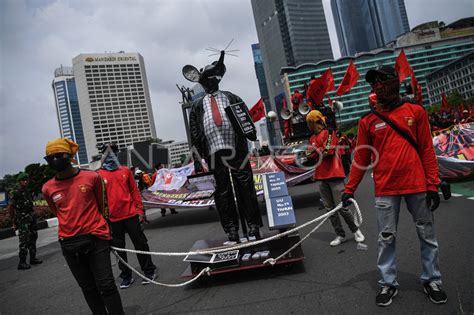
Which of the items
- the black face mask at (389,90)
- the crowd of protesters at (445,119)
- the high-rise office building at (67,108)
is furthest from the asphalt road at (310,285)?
the high-rise office building at (67,108)

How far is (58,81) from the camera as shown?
179750mm

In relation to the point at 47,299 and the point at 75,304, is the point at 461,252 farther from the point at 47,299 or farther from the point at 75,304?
the point at 47,299

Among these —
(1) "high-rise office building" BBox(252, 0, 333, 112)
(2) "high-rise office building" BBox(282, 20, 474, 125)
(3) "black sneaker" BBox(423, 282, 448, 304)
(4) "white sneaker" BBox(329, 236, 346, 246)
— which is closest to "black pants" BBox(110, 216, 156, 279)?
(4) "white sneaker" BBox(329, 236, 346, 246)

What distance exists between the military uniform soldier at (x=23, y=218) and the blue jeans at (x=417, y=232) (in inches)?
256

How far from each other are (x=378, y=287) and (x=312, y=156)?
206 cm

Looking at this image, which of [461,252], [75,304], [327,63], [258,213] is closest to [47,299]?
[75,304]

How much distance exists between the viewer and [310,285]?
3.34m

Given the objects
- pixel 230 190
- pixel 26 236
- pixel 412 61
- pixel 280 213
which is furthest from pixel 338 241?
pixel 412 61

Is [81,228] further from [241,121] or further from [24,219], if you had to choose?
[24,219]

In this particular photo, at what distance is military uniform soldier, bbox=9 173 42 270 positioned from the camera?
254 inches

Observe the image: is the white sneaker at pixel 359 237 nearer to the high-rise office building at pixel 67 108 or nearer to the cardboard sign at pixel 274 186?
the cardboard sign at pixel 274 186

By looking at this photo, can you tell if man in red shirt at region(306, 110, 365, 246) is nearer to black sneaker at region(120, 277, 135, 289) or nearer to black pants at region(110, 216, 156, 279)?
black pants at region(110, 216, 156, 279)

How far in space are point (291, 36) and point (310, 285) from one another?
6286 inches

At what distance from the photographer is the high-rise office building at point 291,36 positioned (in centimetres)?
15088
